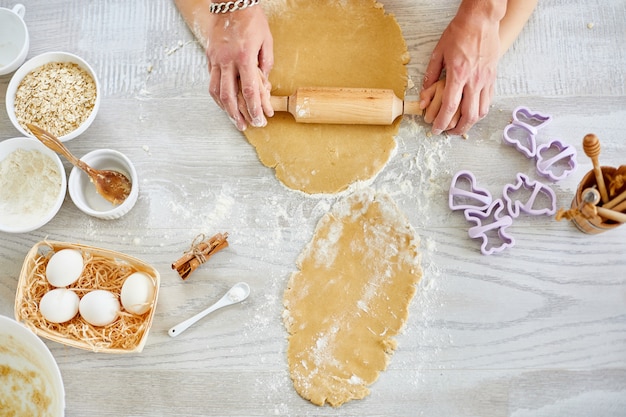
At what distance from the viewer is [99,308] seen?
1.23 m

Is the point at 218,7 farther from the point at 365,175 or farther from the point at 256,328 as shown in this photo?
the point at 256,328

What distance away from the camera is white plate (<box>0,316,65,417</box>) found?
1188 millimetres

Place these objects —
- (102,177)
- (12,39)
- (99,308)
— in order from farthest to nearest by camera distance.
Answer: (12,39) < (102,177) < (99,308)

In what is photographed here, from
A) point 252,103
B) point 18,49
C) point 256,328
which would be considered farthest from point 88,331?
point 18,49

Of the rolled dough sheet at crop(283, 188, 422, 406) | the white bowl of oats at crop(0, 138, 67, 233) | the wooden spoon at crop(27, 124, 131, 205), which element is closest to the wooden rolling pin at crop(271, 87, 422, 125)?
the rolled dough sheet at crop(283, 188, 422, 406)

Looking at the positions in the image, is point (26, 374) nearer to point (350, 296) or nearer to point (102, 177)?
point (102, 177)

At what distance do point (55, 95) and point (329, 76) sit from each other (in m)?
0.65

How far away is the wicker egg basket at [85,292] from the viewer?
4.08 feet

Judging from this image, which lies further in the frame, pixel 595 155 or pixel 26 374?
pixel 26 374

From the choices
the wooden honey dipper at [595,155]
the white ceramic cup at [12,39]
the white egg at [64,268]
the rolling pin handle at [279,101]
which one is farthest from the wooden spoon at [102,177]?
the wooden honey dipper at [595,155]

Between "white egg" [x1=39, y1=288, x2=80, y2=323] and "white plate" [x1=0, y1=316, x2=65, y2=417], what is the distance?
0.06m

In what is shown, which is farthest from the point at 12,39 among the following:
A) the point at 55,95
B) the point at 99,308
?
the point at 99,308

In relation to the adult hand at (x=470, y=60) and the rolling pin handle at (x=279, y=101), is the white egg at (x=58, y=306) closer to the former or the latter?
the rolling pin handle at (x=279, y=101)

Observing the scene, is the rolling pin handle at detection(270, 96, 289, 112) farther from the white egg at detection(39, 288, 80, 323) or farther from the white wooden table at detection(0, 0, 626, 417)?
the white egg at detection(39, 288, 80, 323)
